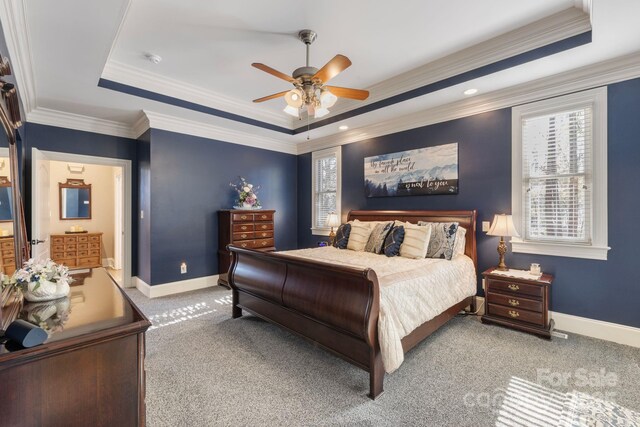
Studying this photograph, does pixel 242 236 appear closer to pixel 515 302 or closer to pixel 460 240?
pixel 460 240

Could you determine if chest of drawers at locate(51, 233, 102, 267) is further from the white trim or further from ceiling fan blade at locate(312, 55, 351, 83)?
the white trim

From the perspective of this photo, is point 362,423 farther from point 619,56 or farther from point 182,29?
point 619,56

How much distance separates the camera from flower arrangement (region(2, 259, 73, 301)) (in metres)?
1.39

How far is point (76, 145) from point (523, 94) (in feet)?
19.4

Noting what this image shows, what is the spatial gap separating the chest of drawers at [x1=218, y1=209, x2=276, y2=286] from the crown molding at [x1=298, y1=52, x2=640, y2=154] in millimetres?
2215

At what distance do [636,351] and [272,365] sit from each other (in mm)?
3190

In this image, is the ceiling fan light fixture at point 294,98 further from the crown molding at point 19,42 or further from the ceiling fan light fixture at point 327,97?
the crown molding at point 19,42

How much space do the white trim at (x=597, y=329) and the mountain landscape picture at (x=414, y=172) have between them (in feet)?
5.85

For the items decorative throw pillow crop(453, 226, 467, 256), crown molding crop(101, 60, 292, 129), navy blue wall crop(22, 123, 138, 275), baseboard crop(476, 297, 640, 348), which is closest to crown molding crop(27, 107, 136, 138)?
navy blue wall crop(22, 123, 138, 275)

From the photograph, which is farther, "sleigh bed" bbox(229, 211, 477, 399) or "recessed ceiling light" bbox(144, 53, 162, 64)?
"recessed ceiling light" bbox(144, 53, 162, 64)

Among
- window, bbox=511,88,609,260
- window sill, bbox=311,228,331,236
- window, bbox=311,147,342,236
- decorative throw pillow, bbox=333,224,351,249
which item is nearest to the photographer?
window, bbox=511,88,609,260

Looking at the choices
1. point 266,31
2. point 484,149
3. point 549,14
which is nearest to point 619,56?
point 549,14

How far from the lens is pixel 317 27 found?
8.85ft

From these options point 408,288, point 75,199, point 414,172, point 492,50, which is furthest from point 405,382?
point 75,199
